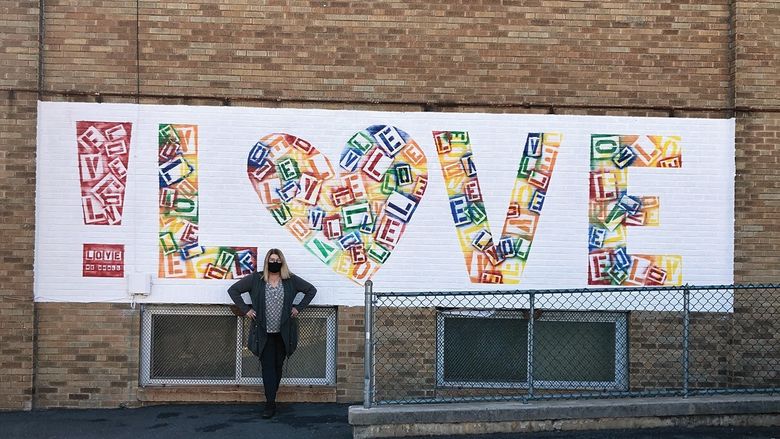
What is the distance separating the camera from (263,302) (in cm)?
720

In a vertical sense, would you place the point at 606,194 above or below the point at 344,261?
above

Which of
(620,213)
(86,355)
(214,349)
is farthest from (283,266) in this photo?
(620,213)

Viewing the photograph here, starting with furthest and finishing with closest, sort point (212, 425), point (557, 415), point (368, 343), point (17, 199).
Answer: point (17, 199) < point (212, 425) < point (557, 415) < point (368, 343)

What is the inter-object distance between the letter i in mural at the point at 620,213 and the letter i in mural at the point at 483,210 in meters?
0.56

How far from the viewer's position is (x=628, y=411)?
6293mm

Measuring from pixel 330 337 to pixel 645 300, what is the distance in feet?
10.9

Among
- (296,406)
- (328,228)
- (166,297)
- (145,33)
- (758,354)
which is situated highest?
(145,33)

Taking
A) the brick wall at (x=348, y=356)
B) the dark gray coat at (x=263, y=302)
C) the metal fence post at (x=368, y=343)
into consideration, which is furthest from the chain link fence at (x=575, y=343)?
the metal fence post at (x=368, y=343)

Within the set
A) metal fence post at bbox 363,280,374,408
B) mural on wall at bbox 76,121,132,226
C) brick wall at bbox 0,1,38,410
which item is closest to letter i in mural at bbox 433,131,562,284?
metal fence post at bbox 363,280,374,408

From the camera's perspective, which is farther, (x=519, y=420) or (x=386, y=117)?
(x=386, y=117)

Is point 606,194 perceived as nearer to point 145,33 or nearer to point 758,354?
point 758,354

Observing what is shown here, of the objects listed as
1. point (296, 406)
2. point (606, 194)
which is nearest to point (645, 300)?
point (606, 194)

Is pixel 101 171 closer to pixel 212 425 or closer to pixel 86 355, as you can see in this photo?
pixel 86 355

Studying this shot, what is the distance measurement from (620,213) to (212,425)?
461 centimetres
